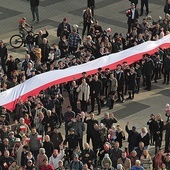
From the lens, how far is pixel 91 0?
39125mm

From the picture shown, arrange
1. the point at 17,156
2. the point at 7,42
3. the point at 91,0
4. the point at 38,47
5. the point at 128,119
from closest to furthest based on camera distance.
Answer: the point at 17,156, the point at 128,119, the point at 38,47, the point at 7,42, the point at 91,0

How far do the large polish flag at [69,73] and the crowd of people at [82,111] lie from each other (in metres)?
0.29

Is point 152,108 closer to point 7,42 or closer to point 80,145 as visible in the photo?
point 80,145

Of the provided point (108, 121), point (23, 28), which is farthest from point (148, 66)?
point (23, 28)

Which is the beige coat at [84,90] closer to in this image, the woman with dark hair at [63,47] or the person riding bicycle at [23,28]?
the woman with dark hair at [63,47]

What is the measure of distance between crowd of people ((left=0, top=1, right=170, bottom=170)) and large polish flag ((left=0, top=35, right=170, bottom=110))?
0.95 ft

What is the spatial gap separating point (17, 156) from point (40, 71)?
692cm

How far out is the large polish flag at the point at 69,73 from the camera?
27.4 m

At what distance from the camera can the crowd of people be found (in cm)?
2389

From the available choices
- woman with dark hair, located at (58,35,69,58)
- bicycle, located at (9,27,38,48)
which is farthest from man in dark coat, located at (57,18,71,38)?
bicycle, located at (9,27,38,48)

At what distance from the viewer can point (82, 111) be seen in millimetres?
28828

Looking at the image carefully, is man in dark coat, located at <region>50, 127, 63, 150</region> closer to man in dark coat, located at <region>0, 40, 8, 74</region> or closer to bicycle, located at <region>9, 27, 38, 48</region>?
man in dark coat, located at <region>0, 40, 8, 74</region>

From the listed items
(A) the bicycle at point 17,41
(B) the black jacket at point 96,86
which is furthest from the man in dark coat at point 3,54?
(B) the black jacket at point 96,86

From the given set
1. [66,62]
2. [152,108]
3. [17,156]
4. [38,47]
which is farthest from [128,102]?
[17,156]
